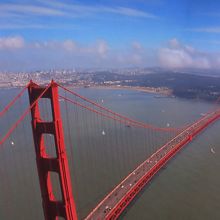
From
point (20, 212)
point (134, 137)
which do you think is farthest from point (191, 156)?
point (20, 212)

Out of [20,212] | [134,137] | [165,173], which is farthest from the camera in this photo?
[134,137]

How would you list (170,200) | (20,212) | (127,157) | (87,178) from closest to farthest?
(20,212) → (170,200) → (87,178) → (127,157)

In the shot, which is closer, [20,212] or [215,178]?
[20,212]

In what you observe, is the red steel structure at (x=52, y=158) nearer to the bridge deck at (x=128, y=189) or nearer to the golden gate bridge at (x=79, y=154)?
the golden gate bridge at (x=79, y=154)

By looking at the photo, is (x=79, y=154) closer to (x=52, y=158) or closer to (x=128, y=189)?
(x=128, y=189)

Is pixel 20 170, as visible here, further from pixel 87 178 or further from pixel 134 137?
pixel 134 137

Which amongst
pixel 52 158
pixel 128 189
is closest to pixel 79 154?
pixel 128 189

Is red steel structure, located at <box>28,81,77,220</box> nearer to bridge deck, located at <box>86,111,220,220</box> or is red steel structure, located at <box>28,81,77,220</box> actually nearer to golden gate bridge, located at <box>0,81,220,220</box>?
golden gate bridge, located at <box>0,81,220,220</box>

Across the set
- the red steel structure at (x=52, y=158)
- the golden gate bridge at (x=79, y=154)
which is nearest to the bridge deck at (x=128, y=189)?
the golden gate bridge at (x=79, y=154)

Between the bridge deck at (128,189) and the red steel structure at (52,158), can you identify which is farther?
the bridge deck at (128,189)
